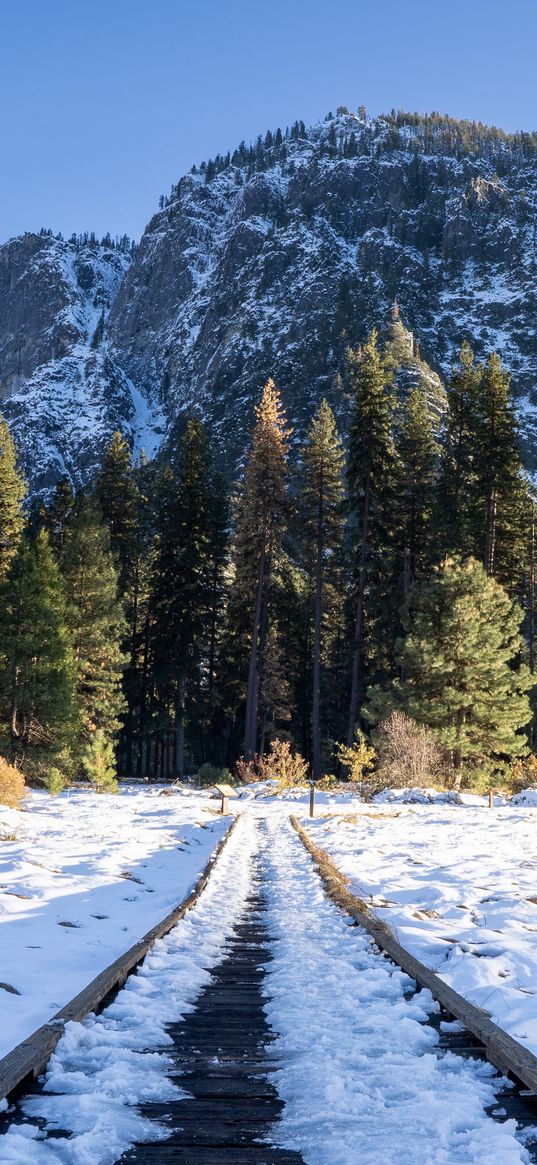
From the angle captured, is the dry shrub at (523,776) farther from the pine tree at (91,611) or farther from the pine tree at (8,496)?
the pine tree at (8,496)

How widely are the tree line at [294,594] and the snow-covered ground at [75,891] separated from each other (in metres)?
10.4

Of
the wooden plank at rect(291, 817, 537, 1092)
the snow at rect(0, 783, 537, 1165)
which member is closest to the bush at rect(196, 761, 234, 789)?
the snow at rect(0, 783, 537, 1165)

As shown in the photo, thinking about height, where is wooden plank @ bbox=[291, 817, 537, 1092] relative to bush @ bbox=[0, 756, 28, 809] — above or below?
above

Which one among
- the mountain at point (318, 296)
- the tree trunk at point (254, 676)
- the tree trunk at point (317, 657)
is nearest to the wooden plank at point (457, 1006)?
the tree trunk at point (254, 676)

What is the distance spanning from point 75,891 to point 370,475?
1276 inches

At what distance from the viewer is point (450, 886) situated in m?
8.37

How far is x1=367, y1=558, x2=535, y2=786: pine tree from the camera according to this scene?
26.3 meters

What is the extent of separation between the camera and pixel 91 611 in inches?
1282

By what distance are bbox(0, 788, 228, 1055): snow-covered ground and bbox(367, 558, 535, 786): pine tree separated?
12.2 metres

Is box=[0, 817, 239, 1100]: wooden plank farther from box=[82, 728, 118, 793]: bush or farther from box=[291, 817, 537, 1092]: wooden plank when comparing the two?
box=[82, 728, 118, 793]: bush

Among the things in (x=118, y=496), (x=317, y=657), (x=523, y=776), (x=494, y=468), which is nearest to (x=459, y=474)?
(x=494, y=468)

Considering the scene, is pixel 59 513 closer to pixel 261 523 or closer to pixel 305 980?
pixel 261 523

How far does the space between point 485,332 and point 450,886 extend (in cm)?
14128

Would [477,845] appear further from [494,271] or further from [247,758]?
[494,271]
